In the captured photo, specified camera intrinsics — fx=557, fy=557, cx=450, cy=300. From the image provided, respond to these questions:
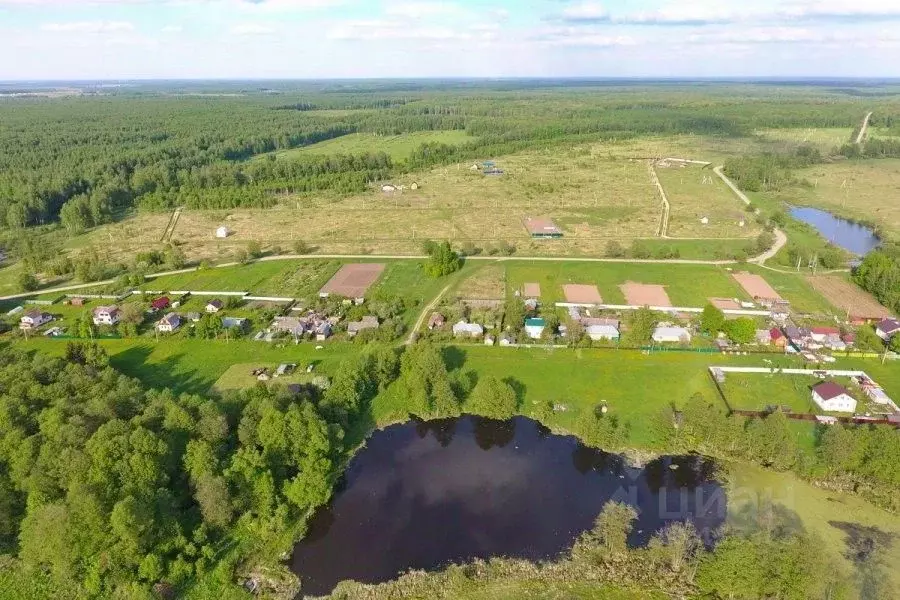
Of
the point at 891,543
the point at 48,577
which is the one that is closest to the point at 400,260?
the point at 48,577

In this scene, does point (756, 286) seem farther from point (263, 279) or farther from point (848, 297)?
point (263, 279)

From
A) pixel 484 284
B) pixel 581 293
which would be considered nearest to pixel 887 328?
pixel 581 293

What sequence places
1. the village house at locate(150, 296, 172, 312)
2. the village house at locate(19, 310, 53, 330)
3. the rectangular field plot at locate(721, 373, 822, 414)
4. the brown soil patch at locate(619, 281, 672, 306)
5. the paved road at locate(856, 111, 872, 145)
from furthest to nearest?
the paved road at locate(856, 111, 872, 145) → the brown soil patch at locate(619, 281, 672, 306) → the village house at locate(150, 296, 172, 312) → the village house at locate(19, 310, 53, 330) → the rectangular field plot at locate(721, 373, 822, 414)

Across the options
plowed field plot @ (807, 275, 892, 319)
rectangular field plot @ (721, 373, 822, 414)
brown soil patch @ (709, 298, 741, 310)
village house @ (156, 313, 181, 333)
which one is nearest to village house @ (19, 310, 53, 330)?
village house @ (156, 313, 181, 333)

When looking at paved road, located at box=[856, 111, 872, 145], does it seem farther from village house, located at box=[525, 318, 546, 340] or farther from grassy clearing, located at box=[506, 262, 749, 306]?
village house, located at box=[525, 318, 546, 340]

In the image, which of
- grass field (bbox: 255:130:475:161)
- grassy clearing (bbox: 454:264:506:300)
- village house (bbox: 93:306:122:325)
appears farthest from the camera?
Result: grass field (bbox: 255:130:475:161)

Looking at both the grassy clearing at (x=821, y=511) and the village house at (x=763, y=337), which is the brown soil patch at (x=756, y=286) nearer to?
the village house at (x=763, y=337)
